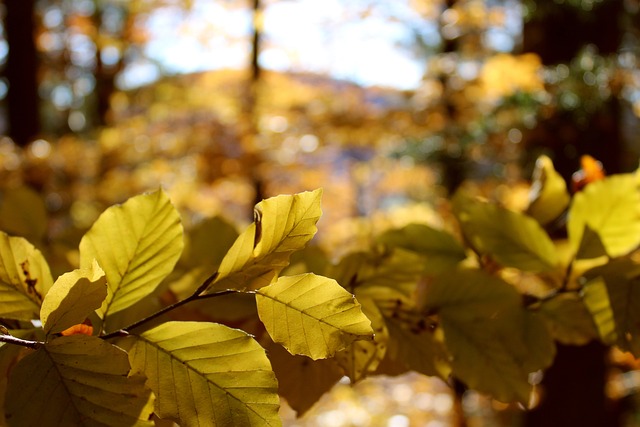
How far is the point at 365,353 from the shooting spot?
0.82ft

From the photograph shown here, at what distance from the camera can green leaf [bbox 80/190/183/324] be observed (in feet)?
0.68

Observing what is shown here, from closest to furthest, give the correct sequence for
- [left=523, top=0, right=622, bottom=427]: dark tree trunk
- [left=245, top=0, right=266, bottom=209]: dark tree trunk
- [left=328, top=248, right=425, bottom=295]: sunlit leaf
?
[left=328, top=248, right=425, bottom=295]: sunlit leaf < [left=523, top=0, right=622, bottom=427]: dark tree trunk < [left=245, top=0, right=266, bottom=209]: dark tree trunk

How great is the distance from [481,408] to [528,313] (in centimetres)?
359

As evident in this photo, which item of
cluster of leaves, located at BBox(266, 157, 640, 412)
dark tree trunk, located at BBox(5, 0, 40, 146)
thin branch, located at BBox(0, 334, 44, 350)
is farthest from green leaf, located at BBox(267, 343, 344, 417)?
dark tree trunk, located at BBox(5, 0, 40, 146)

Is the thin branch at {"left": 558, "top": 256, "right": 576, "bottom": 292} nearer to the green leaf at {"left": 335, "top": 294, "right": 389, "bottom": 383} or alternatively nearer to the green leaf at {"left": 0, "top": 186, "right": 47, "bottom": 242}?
the green leaf at {"left": 335, "top": 294, "right": 389, "bottom": 383}

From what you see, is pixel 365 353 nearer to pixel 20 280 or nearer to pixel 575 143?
pixel 20 280

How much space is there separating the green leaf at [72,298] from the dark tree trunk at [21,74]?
314 centimetres

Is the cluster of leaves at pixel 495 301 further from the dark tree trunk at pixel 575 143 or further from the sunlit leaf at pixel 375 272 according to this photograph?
the dark tree trunk at pixel 575 143

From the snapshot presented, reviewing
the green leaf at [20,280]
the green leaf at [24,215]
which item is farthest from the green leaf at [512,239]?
the green leaf at [24,215]

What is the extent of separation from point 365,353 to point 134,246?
Answer: 0.35ft

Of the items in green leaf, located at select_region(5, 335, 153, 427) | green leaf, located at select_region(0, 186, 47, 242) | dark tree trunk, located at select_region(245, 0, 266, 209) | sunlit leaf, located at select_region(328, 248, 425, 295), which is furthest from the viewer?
dark tree trunk, located at select_region(245, 0, 266, 209)

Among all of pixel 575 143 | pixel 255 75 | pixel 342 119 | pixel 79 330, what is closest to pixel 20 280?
pixel 79 330

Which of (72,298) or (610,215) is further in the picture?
(610,215)

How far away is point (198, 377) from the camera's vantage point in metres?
0.18
